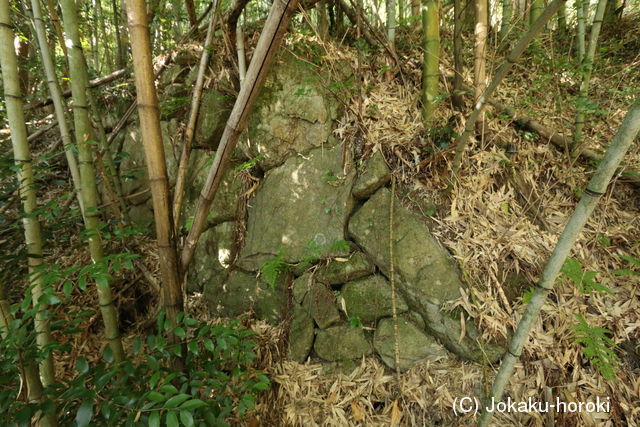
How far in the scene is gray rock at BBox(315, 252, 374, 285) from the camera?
243 cm

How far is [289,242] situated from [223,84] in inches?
67.0

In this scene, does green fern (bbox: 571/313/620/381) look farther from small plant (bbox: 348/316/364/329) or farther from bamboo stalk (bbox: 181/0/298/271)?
bamboo stalk (bbox: 181/0/298/271)

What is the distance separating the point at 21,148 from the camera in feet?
4.53

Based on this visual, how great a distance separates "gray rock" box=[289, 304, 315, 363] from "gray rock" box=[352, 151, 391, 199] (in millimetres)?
1092

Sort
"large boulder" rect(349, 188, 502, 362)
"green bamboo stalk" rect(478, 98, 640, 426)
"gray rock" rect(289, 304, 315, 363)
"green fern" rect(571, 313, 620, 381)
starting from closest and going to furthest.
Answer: "green bamboo stalk" rect(478, 98, 640, 426), "green fern" rect(571, 313, 620, 381), "large boulder" rect(349, 188, 502, 362), "gray rock" rect(289, 304, 315, 363)

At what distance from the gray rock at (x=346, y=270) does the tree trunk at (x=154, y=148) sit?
133 centimetres

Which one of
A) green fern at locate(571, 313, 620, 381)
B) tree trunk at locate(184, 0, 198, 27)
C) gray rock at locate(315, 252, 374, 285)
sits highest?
tree trunk at locate(184, 0, 198, 27)

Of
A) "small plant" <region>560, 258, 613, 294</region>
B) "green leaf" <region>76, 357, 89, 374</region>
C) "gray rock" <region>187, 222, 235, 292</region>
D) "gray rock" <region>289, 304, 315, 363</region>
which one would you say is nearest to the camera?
"green leaf" <region>76, 357, 89, 374</region>

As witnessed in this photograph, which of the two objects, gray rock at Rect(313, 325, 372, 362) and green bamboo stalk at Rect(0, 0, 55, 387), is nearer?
green bamboo stalk at Rect(0, 0, 55, 387)

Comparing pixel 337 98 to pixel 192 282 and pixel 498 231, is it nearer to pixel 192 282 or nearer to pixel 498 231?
pixel 498 231

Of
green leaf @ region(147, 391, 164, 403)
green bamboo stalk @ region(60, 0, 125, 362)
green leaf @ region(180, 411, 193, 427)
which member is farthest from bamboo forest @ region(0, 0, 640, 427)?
green leaf @ region(180, 411, 193, 427)

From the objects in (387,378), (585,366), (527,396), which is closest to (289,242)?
(387,378)

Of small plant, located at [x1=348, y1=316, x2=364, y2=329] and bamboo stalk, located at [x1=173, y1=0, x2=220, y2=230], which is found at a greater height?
bamboo stalk, located at [x1=173, y1=0, x2=220, y2=230]

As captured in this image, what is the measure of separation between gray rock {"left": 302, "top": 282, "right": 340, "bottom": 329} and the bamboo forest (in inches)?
0.6
